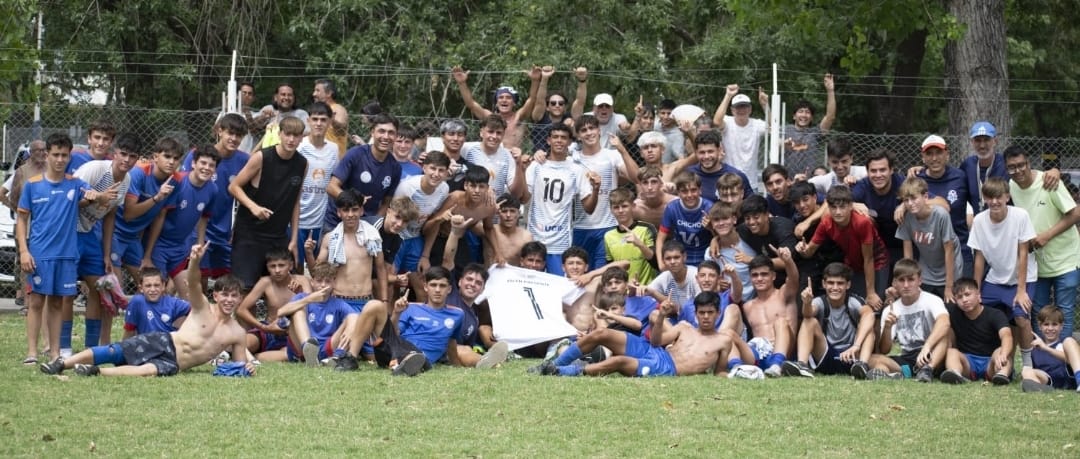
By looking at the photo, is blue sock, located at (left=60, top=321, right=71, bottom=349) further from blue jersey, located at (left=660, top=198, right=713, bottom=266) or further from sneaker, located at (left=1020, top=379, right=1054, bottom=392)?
sneaker, located at (left=1020, top=379, right=1054, bottom=392)

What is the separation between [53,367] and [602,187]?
5620 mm

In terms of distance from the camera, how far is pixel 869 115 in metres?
28.0

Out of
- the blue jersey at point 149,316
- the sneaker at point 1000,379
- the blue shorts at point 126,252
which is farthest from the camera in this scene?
the blue shorts at point 126,252

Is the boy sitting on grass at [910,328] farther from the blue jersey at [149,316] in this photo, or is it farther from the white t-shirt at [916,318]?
the blue jersey at [149,316]

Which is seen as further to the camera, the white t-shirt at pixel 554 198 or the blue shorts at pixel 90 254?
the white t-shirt at pixel 554 198

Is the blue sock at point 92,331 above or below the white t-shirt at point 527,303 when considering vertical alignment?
below

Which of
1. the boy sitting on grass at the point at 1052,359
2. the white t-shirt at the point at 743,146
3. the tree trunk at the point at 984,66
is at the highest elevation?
the tree trunk at the point at 984,66

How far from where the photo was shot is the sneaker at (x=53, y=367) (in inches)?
391

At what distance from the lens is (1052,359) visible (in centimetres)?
1052

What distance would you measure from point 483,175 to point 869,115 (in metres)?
17.2

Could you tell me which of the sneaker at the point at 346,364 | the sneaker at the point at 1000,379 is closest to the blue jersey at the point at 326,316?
the sneaker at the point at 346,364

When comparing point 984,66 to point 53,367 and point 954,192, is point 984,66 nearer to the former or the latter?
point 954,192

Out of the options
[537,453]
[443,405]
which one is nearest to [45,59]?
[443,405]

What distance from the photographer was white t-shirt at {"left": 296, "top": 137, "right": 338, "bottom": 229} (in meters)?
Answer: 12.7
